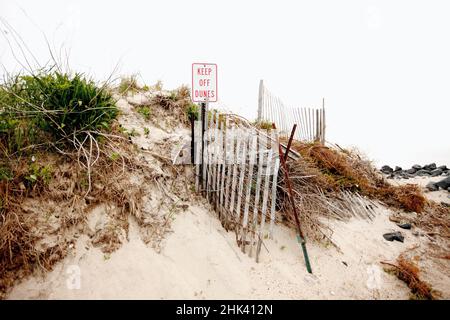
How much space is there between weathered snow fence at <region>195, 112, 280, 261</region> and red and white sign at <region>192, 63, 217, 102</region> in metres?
0.37

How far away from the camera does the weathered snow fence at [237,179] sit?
3.29m

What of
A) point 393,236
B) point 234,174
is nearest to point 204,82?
point 234,174

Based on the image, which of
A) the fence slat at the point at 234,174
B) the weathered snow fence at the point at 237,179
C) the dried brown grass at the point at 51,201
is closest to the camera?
the dried brown grass at the point at 51,201

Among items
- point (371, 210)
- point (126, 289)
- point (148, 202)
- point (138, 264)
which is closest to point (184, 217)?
point (148, 202)

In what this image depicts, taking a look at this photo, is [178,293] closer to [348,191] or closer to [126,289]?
[126,289]

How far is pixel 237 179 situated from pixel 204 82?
1439 mm

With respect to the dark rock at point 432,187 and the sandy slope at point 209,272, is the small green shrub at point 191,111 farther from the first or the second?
the dark rock at point 432,187

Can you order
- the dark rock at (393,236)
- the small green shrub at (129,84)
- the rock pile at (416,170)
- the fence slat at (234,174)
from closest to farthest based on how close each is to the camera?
the fence slat at (234,174)
the dark rock at (393,236)
the small green shrub at (129,84)
the rock pile at (416,170)

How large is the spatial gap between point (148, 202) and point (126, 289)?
42.0 inches

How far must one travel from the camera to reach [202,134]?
12.9 feet

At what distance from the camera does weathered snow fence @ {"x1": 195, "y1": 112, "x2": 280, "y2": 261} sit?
3287 mm

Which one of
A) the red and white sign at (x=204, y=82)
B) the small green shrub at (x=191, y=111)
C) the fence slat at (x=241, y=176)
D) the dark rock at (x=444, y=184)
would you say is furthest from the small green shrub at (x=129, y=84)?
the dark rock at (x=444, y=184)

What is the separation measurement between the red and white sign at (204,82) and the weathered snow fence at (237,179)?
0.37 meters

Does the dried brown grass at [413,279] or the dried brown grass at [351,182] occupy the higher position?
the dried brown grass at [351,182]
